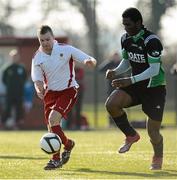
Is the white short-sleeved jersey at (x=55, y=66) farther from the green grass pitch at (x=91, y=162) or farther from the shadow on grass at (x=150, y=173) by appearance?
the shadow on grass at (x=150, y=173)

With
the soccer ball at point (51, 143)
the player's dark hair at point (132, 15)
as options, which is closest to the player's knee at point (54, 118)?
the soccer ball at point (51, 143)

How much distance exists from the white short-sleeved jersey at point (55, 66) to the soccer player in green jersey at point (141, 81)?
59 centimetres

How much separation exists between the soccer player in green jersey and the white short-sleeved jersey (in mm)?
591

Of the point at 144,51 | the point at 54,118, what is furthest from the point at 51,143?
the point at 144,51

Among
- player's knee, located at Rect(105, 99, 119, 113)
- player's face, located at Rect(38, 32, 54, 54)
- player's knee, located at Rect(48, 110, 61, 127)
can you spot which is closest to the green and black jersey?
player's knee, located at Rect(105, 99, 119, 113)

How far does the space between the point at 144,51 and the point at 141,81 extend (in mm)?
406

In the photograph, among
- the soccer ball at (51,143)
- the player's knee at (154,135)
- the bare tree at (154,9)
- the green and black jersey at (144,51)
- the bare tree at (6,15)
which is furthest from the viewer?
the bare tree at (6,15)

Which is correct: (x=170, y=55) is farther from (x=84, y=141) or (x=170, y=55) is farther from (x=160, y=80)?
(x=160, y=80)

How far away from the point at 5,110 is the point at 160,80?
1366 centimetres

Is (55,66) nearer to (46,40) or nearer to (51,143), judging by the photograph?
(46,40)

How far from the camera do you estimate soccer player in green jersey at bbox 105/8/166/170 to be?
1020cm

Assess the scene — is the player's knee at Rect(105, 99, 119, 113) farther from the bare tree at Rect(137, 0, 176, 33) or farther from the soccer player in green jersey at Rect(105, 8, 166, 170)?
the bare tree at Rect(137, 0, 176, 33)

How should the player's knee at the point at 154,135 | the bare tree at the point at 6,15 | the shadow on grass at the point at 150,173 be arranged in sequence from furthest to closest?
1. the bare tree at the point at 6,15
2. the player's knee at the point at 154,135
3. the shadow on grass at the point at 150,173

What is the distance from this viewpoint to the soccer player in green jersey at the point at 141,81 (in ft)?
33.4
